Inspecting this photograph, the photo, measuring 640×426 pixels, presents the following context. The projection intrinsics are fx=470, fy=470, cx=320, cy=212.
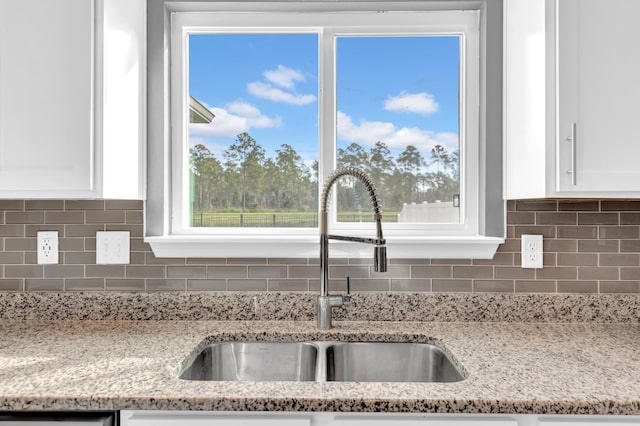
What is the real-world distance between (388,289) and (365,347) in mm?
254

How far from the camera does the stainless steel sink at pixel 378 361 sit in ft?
4.86

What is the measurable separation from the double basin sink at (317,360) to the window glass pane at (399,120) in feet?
1.66

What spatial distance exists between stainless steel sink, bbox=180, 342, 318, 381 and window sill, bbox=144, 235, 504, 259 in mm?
325

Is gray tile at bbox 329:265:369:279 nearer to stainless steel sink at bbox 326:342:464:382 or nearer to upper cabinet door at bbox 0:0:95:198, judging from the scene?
stainless steel sink at bbox 326:342:464:382

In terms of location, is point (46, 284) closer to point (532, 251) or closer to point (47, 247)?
point (47, 247)

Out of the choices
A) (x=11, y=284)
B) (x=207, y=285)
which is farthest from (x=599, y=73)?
(x=11, y=284)

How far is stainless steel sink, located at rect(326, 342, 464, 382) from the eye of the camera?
1.48m

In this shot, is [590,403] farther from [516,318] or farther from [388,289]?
[388,289]

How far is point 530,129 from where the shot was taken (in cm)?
147

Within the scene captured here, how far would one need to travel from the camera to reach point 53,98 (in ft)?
4.61

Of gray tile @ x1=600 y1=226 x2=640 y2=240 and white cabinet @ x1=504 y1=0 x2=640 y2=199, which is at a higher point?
white cabinet @ x1=504 y1=0 x2=640 y2=199

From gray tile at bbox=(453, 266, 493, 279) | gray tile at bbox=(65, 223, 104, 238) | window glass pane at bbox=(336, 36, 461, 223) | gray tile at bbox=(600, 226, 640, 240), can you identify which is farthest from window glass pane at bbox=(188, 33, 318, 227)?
gray tile at bbox=(600, 226, 640, 240)

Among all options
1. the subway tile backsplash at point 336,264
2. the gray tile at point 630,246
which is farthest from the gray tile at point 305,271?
the gray tile at point 630,246

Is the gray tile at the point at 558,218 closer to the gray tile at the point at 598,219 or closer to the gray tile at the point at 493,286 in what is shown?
the gray tile at the point at 598,219
